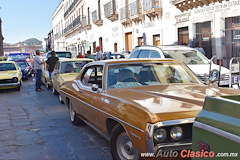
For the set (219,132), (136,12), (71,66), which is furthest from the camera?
(136,12)

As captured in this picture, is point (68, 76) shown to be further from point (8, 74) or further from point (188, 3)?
point (188, 3)

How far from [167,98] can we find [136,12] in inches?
730

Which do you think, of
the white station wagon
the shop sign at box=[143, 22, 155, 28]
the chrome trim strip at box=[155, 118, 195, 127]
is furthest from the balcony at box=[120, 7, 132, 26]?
the chrome trim strip at box=[155, 118, 195, 127]

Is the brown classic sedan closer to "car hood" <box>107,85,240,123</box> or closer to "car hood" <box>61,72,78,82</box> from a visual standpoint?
"car hood" <box>107,85,240,123</box>

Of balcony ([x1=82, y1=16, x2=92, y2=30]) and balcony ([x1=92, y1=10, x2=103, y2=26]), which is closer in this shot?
balcony ([x1=92, y1=10, x2=103, y2=26])

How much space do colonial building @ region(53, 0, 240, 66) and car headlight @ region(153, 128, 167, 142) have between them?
1137 cm

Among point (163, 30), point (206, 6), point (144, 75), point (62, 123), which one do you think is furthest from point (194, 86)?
point (163, 30)

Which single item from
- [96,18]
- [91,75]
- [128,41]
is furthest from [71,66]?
[96,18]

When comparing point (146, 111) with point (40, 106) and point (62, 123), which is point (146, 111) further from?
point (40, 106)

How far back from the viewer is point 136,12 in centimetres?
2164

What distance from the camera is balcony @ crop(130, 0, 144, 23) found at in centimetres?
2117

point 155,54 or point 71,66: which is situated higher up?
point 155,54

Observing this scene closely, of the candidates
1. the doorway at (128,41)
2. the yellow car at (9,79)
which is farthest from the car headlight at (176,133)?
the doorway at (128,41)

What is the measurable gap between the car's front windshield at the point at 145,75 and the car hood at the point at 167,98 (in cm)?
22
